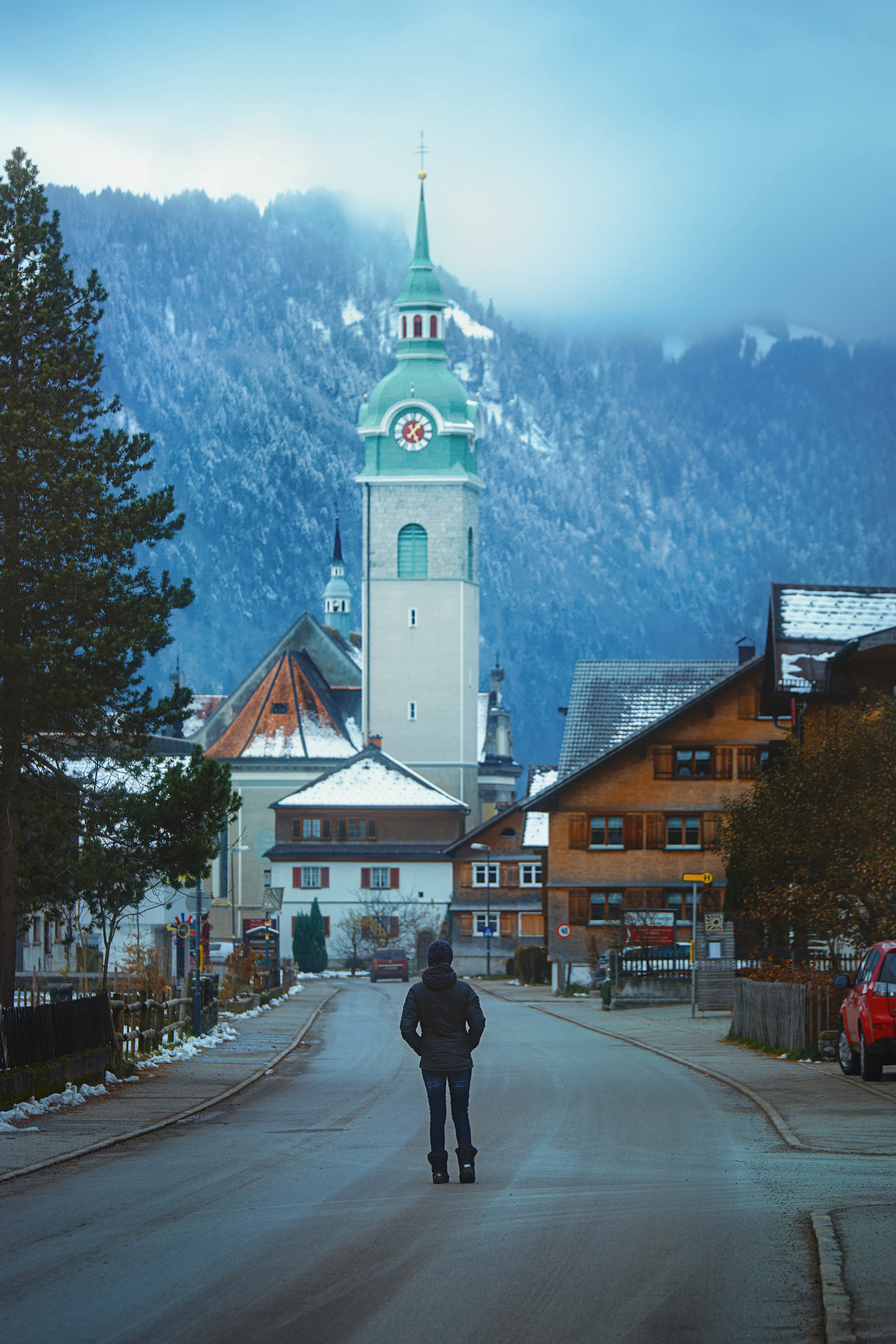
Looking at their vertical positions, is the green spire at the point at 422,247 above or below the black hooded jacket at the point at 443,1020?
above

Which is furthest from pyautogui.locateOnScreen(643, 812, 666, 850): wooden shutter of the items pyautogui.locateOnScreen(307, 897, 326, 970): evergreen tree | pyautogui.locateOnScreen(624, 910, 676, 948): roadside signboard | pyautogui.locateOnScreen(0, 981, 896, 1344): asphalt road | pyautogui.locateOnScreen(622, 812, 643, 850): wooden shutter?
pyautogui.locateOnScreen(0, 981, 896, 1344): asphalt road

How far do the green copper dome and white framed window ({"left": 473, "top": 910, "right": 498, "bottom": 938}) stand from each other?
30.3 m

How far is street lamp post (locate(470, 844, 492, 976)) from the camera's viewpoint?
85081 mm

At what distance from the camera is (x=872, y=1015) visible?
20984 millimetres

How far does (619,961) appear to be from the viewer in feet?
158

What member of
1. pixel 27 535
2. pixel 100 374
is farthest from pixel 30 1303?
pixel 100 374

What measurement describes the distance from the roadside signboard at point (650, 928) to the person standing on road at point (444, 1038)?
124 ft

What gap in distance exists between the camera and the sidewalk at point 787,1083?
640 inches

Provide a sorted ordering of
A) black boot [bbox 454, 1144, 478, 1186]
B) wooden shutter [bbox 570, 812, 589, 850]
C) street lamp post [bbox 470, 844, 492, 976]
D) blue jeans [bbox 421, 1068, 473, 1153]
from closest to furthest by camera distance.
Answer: black boot [bbox 454, 1144, 478, 1186] < blue jeans [bbox 421, 1068, 473, 1153] < wooden shutter [bbox 570, 812, 589, 850] < street lamp post [bbox 470, 844, 492, 976]

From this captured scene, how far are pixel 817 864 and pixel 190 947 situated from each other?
803 inches

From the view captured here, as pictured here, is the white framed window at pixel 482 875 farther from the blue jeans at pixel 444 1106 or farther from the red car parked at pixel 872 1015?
the blue jeans at pixel 444 1106

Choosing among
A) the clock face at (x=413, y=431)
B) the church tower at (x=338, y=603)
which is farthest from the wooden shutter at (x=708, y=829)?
the church tower at (x=338, y=603)

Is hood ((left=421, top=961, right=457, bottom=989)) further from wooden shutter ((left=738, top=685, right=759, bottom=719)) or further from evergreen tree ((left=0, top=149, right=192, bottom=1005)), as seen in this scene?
wooden shutter ((left=738, top=685, right=759, bottom=719))

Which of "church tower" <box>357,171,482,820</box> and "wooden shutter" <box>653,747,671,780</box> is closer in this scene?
"wooden shutter" <box>653,747,671,780</box>
